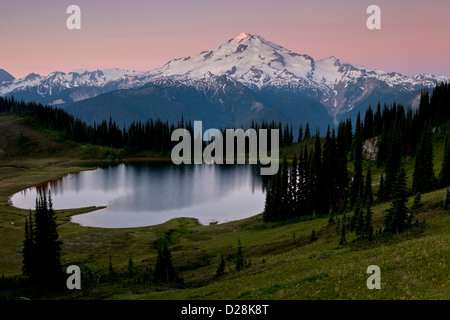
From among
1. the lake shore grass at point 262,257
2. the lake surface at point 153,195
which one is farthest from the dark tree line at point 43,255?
the lake surface at point 153,195

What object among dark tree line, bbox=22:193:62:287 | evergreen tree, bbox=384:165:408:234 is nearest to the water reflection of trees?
dark tree line, bbox=22:193:62:287

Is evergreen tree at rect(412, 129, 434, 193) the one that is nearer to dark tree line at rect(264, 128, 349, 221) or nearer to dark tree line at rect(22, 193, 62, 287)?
dark tree line at rect(264, 128, 349, 221)

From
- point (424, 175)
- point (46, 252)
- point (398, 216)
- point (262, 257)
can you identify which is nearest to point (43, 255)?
point (46, 252)

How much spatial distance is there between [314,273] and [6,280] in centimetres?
3458

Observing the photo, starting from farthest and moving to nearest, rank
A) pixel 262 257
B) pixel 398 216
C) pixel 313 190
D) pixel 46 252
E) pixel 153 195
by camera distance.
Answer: pixel 153 195 < pixel 313 190 < pixel 262 257 < pixel 46 252 < pixel 398 216

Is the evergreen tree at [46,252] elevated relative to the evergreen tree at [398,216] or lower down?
lower down

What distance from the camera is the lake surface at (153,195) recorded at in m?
85.8

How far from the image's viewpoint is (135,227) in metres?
74.1

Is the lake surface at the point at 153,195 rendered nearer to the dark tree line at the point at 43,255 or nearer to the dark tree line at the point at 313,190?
the dark tree line at the point at 313,190

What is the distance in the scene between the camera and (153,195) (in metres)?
109

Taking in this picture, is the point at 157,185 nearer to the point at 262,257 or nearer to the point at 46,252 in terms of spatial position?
the point at 46,252
